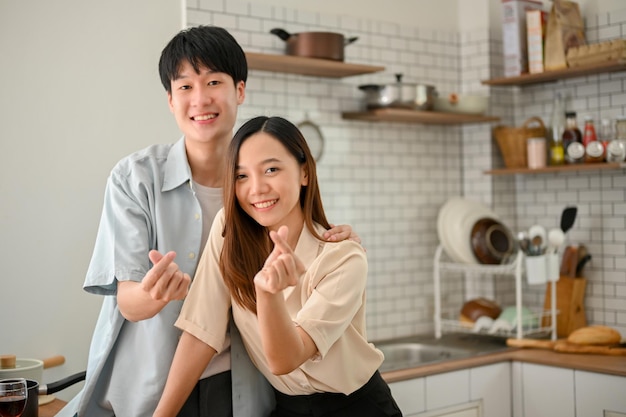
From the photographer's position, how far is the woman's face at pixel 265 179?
197 cm

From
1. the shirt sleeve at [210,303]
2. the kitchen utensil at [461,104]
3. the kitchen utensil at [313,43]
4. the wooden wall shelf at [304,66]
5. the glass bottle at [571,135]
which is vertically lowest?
the shirt sleeve at [210,303]

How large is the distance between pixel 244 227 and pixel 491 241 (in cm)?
227

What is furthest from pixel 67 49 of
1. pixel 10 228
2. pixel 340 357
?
pixel 340 357

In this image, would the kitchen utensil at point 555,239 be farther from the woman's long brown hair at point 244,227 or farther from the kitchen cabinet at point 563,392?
the woman's long brown hair at point 244,227

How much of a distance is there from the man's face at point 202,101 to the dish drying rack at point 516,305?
6.83ft

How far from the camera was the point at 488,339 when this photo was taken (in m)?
4.07

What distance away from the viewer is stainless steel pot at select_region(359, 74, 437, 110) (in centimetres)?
389

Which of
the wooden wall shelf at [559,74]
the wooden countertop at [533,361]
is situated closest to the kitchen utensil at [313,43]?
the wooden wall shelf at [559,74]

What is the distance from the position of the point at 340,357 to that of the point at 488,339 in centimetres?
225

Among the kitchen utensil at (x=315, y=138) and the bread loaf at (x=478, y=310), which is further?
the bread loaf at (x=478, y=310)

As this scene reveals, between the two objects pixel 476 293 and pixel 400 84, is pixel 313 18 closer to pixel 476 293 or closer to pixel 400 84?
pixel 400 84

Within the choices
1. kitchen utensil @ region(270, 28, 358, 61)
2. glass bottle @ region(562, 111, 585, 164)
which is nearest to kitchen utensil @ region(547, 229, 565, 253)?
glass bottle @ region(562, 111, 585, 164)

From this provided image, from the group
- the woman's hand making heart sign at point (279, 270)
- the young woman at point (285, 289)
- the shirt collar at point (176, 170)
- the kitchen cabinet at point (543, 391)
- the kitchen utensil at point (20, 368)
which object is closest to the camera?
the woman's hand making heart sign at point (279, 270)

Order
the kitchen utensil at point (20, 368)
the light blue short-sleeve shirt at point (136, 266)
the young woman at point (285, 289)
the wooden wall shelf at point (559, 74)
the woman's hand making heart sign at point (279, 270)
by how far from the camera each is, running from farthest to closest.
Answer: the wooden wall shelf at point (559, 74) < the kitchen utensil at point (20, 368) < the light blue short-sleeve shirt at point (136, 266) < the young woman at point (285, 289) < the woman's hand making heart sign at point (279, 270)
